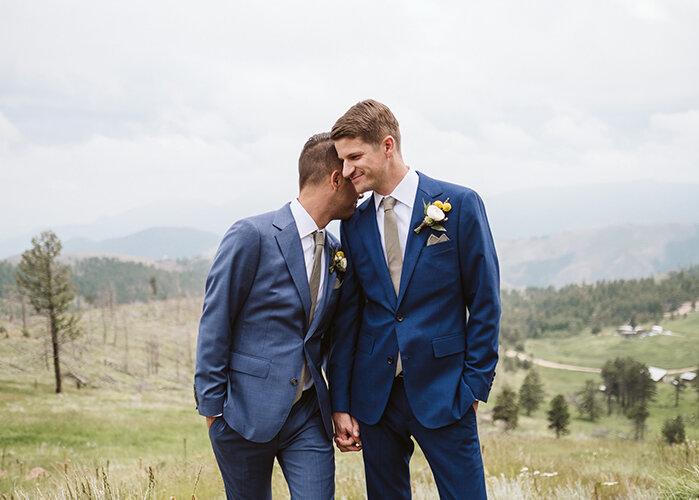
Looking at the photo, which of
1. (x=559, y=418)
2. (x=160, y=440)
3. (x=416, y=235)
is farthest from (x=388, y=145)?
(x=559, y=418)

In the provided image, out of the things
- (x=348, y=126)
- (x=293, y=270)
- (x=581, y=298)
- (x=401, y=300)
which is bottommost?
(x=581, y=298)

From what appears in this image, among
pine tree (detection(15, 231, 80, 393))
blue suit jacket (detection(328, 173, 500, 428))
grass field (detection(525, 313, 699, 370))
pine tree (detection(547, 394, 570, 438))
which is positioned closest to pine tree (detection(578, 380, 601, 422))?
pine tree (detection(547, 394, 570, 438))

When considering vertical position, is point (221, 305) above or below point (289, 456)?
above

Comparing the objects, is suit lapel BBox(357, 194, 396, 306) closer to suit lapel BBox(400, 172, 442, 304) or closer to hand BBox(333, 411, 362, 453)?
suit lapel BBox(400, 172, 442, 304)

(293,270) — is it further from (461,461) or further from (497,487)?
(497,487)

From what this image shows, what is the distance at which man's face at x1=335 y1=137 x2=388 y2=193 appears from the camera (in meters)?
3.26

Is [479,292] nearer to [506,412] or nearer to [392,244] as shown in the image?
[392,244]

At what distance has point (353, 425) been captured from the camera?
3699 millimetres

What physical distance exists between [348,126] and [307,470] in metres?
2.13

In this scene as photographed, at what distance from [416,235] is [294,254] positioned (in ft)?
2.56

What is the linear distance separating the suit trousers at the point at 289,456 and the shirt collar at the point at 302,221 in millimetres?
1048

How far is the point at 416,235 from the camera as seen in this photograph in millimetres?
3385

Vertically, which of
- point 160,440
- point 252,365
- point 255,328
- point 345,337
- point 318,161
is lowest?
point 160,440

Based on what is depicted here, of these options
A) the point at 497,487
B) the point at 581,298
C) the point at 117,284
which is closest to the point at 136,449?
the point at 497,487
